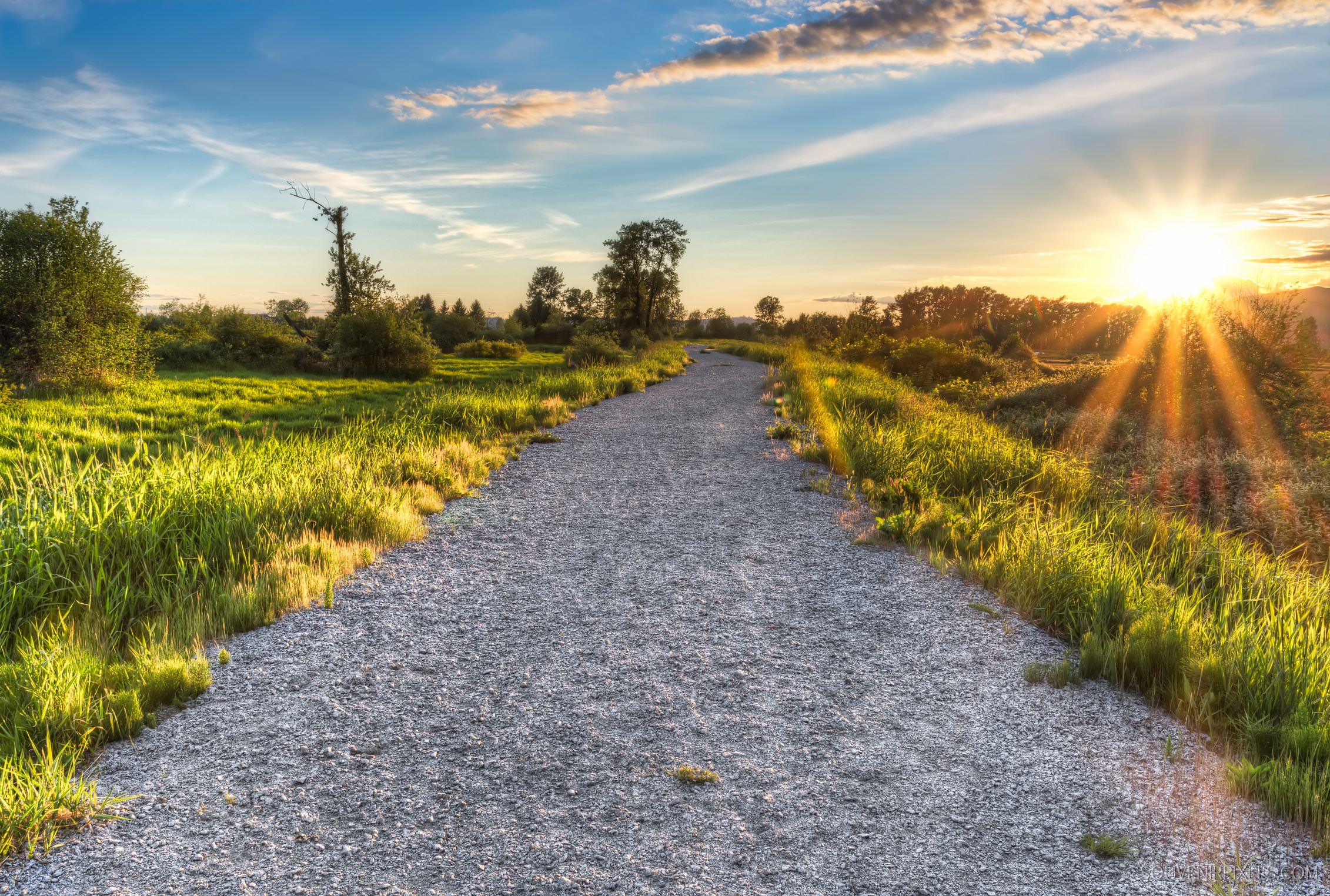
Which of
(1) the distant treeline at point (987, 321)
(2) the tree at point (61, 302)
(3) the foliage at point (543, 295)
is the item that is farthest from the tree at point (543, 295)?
(2) the tree at point (61, 302)

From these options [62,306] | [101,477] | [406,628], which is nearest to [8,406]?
[62,306]

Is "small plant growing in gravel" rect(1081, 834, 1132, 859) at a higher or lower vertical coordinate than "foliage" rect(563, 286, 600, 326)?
lower

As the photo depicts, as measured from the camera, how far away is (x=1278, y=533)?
26.2 feet

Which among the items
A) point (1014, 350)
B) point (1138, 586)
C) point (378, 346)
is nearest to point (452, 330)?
point (378, 346)

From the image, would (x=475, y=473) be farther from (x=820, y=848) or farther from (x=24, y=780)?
(x=820, y=848)

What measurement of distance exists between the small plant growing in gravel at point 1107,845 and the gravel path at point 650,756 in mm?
38

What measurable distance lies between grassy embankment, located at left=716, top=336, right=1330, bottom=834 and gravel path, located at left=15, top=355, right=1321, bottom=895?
0.27m

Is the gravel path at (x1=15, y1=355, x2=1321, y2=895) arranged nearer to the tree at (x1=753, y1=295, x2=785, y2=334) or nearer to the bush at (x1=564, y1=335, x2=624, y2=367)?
the bush at (x1=564, y1=335, x2=624, y2=367)

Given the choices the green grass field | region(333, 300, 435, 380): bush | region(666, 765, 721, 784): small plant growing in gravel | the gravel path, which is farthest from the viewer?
region(333, 300, 435, 380): bush

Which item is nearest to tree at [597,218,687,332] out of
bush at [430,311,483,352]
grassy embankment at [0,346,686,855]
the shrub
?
bush at [430,311,483,352]

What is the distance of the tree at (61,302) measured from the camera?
16.3 metres

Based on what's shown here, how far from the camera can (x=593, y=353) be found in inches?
1183

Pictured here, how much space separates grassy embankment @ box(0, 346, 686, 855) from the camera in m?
3.02

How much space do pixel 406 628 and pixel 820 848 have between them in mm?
3207
